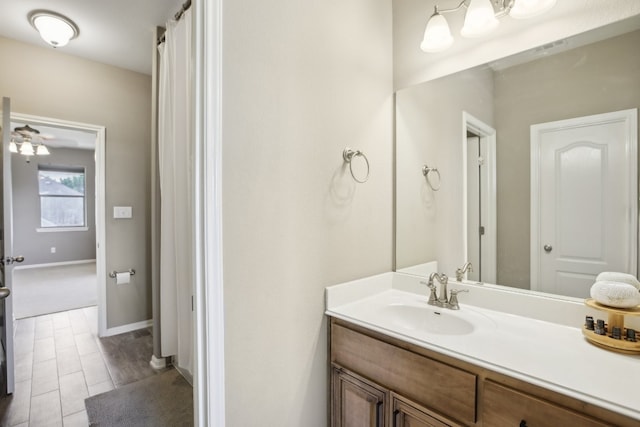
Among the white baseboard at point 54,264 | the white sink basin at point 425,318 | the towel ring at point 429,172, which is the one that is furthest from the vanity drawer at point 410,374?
the white baseboard at point 54,264

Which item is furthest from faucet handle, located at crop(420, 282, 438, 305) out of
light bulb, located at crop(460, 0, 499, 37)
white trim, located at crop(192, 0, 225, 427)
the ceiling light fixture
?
the ceiling light fixture

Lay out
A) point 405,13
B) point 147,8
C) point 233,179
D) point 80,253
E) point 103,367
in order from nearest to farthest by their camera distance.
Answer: point 233,179 < point 405,13 < point 147,8 < point 103,367 < point 80,253

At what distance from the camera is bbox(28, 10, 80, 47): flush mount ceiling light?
2.16 metres

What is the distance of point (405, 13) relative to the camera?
1.63m

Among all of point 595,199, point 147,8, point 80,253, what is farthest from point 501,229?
point 80,253

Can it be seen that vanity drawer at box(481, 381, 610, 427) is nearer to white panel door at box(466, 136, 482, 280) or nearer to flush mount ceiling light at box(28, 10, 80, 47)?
white panel door at box(466, 136, 482, 280)

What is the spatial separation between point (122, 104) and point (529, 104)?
3.44 metres

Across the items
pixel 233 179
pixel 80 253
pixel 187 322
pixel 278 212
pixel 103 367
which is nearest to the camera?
pixel 233 179

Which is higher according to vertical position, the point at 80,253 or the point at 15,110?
the point at 15,110

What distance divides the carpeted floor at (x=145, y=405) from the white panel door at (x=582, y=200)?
6.95ft

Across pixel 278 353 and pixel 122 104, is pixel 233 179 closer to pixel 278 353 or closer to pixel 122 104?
pixel 278 353

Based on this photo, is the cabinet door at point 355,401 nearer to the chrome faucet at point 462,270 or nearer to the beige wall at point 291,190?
the beige wall at point 291,190

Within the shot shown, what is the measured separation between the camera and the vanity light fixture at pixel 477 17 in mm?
1164

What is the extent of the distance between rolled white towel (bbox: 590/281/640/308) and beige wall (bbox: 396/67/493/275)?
0.54 metres
